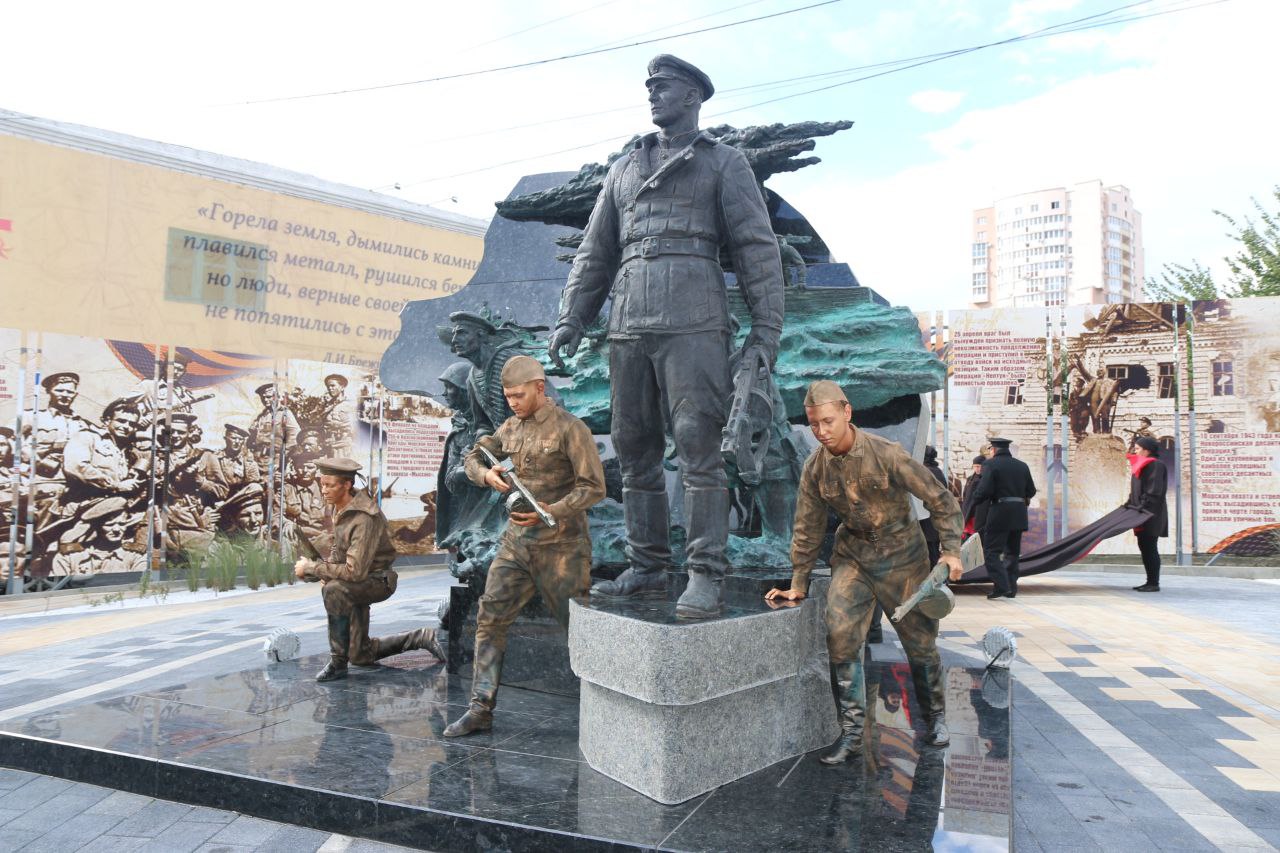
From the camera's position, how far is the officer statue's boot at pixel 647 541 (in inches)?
184

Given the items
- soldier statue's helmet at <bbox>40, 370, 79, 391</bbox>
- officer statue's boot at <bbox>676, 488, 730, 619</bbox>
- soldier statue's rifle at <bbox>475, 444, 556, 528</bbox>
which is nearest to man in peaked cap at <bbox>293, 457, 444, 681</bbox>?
soldier statue's rifle at <bbox>475, 444, 556, 528</bbox>

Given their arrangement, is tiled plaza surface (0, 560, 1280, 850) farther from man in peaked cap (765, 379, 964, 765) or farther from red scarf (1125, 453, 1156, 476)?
red scarf (1125, 453, 1156, 476)

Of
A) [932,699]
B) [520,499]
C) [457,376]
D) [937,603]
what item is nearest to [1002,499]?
[457,376]

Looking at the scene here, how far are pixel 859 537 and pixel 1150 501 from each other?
916 cm

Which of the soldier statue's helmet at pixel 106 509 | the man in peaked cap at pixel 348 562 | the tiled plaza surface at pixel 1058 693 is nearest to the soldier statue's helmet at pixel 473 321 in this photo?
the man in peaked cap at pixel 348 562

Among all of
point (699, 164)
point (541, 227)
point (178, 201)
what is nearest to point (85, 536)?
point (178, 201)

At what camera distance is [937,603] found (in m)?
3.85

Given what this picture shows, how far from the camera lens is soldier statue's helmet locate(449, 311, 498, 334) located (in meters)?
6.44

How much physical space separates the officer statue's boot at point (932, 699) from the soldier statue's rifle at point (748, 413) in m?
1.11

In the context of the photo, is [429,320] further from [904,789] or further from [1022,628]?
[904,789]

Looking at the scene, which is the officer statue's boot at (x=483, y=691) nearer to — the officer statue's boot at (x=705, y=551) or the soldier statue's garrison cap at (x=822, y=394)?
the officer statue's boot at (x=705, y=551)

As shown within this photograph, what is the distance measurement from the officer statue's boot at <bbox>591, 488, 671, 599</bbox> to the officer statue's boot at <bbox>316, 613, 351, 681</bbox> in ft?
5.26

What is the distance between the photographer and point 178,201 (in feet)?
47.1

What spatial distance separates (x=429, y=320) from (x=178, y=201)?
6.47m
